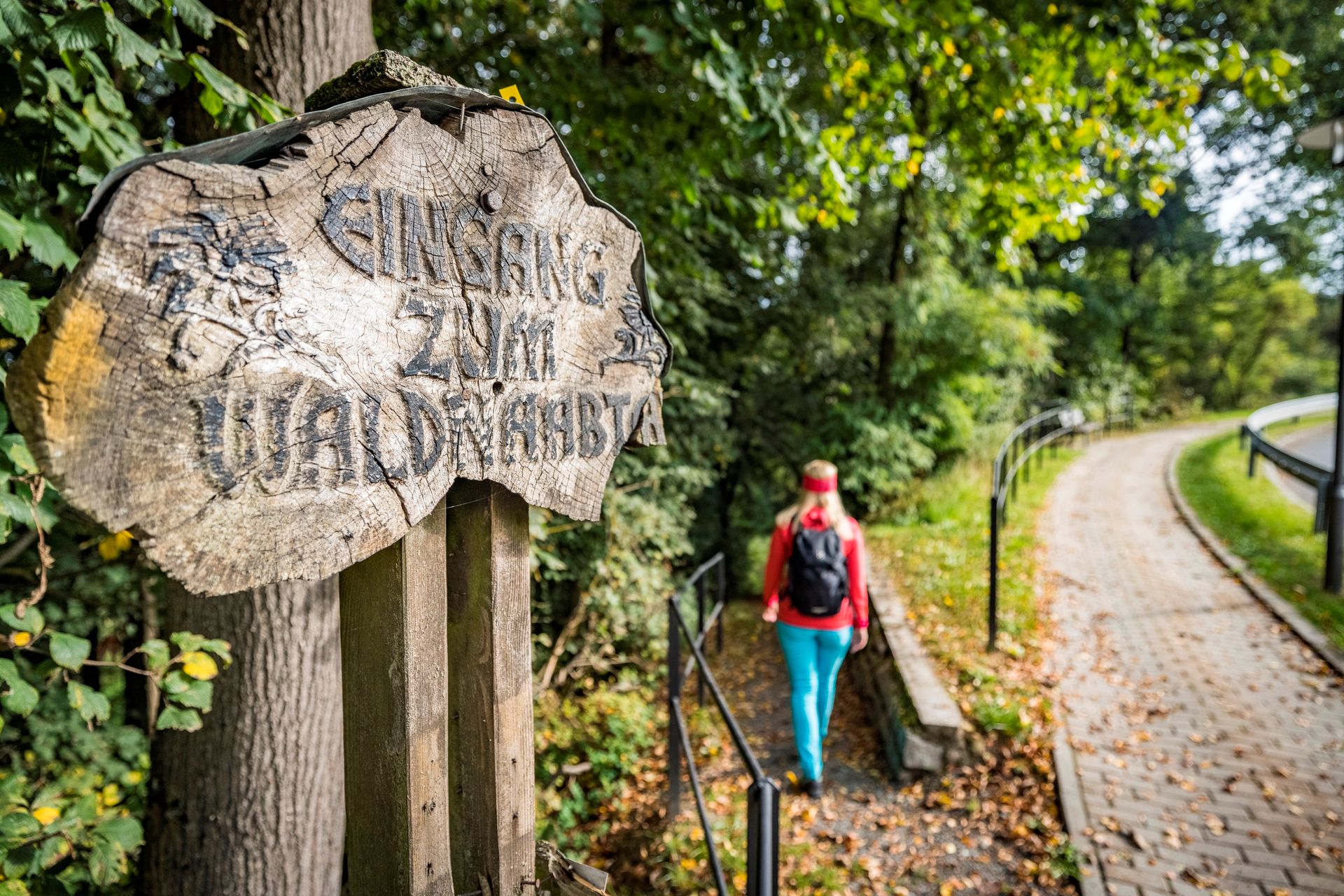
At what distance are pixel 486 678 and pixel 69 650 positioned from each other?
1.18 m

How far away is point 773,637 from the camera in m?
9.00

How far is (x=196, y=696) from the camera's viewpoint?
6.75 feet

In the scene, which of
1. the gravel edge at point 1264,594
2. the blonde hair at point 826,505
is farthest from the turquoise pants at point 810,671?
the gravel edge at point 1264,594

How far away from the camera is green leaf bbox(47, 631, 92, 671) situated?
188 cm

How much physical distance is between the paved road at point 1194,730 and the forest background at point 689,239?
3.06 m

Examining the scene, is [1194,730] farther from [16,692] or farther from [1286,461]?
[1286,461]

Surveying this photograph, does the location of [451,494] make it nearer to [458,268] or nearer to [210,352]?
[458,268]

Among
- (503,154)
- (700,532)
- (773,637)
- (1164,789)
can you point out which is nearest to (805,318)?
(700,532)

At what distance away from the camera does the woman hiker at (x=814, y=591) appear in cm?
414

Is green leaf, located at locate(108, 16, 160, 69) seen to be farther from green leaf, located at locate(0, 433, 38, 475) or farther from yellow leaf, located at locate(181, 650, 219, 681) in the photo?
yellow leaf, located at locate(181, 650, 219, 681)

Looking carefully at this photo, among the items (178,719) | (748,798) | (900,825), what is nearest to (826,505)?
(900,825)

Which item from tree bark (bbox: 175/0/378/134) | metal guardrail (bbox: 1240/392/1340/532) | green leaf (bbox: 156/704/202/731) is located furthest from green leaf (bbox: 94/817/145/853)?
metal guardrail (bbox: 1240/392/1340/532)

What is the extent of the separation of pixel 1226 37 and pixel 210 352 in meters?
23.8

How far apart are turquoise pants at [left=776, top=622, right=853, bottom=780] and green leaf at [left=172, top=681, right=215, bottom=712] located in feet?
9.54
